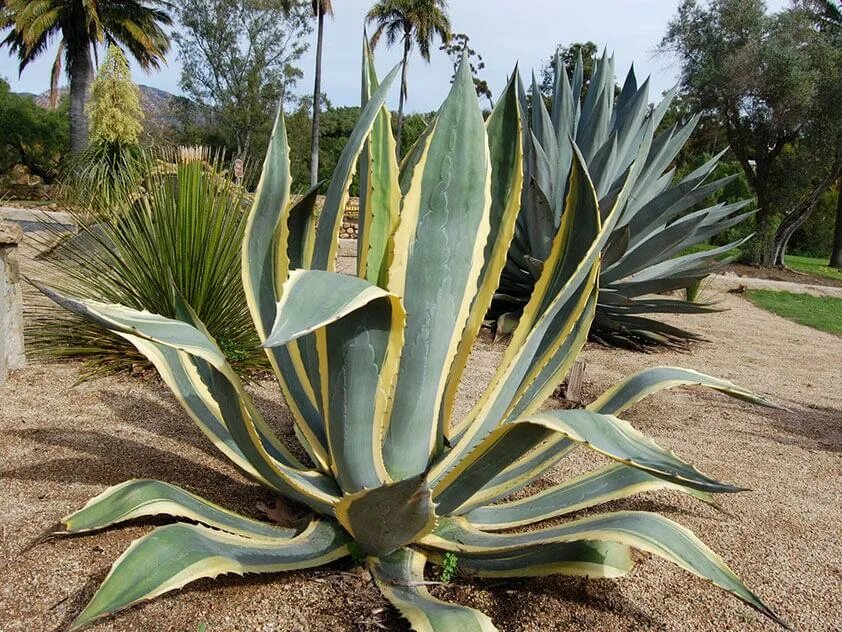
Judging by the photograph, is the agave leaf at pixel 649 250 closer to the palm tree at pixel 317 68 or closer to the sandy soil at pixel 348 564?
the sandy soil at pixel 348 564

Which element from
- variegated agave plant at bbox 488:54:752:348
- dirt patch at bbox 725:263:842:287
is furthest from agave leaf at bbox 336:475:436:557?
dirt patch at bbox 725:263:842:287

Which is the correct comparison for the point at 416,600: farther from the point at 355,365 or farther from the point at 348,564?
the point at 355,365

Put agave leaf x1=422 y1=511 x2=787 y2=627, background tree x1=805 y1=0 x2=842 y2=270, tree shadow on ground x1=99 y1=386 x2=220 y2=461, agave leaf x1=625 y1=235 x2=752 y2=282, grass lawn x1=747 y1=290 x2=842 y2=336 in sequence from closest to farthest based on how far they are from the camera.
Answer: agave leaf x1=422 y1=511 x2=787 y2=627
tree shadow on ground x1=99 y1=386 x2=220 y2=461
agave leaf x1=625 y1=235 x2=752 y2=282
grass lawn x1=747 y1=290 x2=842 y2=336
background tree x1=805 y1=0 x2=842 y2=270

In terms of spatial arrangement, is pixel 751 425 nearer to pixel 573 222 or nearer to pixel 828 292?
pixel 573 222

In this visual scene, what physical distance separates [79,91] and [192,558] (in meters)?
22.9

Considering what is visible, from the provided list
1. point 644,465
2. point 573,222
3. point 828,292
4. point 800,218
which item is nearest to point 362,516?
point 644,465

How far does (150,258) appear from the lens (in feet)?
9.94

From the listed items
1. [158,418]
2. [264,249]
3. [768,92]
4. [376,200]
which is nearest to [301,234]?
[264,249]

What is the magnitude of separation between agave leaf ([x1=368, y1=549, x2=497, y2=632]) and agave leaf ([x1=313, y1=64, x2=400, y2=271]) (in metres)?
0.67

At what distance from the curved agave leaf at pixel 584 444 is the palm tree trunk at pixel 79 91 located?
21269mm

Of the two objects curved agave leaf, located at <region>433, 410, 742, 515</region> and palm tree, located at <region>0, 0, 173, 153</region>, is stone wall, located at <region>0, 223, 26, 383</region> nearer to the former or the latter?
curved agave leaf, located at <region>433, 410, 742, 515</region>

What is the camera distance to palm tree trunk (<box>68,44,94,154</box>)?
19578 millimetres

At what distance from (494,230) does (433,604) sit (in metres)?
0.79

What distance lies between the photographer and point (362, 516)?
1270mm
